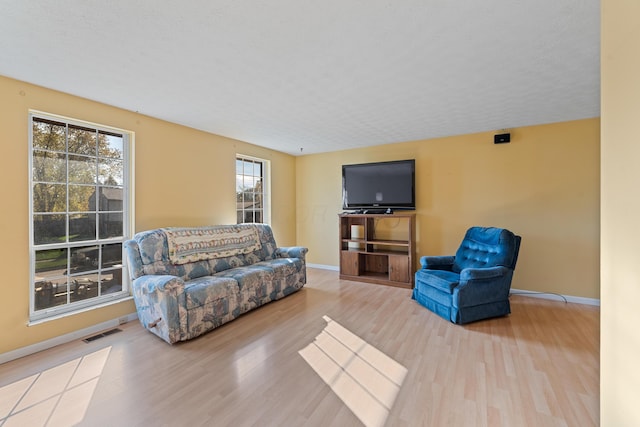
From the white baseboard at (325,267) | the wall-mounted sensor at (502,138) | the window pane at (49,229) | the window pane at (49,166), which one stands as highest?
the wall-mounted sensor at (502,138)

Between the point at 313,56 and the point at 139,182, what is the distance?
2.63m

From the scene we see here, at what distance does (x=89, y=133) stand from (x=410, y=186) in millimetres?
4466

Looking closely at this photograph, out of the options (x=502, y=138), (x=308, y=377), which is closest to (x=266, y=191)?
(x=308, y=377)

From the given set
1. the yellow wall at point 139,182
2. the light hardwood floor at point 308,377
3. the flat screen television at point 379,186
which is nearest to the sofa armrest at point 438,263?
the light hardwood floor at point 308,377

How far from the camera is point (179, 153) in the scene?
12.3ft

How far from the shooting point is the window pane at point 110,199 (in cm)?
305

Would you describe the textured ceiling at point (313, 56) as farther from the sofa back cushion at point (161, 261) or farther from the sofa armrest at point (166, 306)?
the sofa armrest at point (166, 306)

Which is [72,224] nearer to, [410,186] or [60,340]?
[60,340]

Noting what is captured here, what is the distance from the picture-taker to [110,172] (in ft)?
10.2

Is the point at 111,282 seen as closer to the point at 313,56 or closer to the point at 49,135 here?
the point at 49,135

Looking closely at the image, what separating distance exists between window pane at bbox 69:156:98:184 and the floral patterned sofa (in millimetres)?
801

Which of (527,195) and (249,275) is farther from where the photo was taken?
(527,195)

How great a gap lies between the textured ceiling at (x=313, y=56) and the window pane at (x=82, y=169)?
0.67m

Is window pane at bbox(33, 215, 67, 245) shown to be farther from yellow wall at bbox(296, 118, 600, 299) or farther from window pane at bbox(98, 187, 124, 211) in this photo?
yellow wall at bbox(296, 118, 600, 299)
